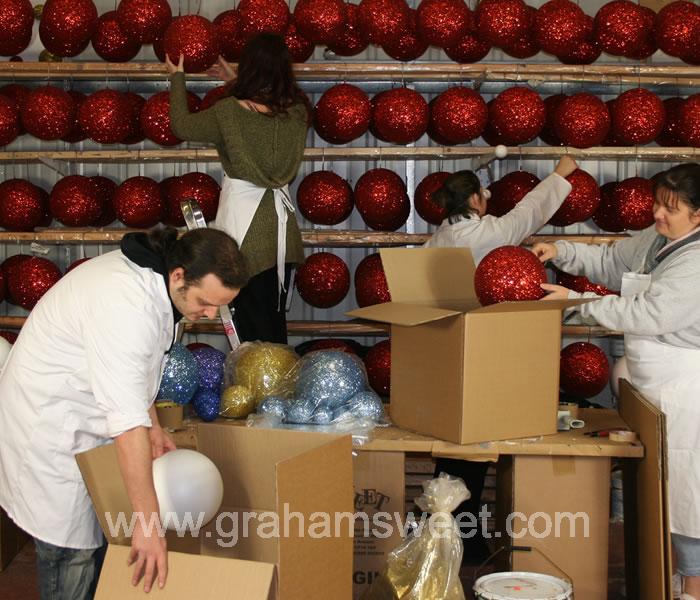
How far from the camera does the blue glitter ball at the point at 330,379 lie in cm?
264

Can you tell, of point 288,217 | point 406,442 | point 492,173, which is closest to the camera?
point 406,442

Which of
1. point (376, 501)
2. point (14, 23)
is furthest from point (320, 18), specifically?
point (376, 501)

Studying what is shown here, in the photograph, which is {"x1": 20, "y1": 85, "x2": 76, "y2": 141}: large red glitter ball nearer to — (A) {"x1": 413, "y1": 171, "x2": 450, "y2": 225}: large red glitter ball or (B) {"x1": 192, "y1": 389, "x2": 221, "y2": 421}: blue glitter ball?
(A) {"x1": 413, "y1": 171, "x2": 450, "y2": 225}: large red glitter ball

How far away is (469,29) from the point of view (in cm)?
391

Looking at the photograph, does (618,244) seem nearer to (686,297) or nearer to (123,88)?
(686,297)

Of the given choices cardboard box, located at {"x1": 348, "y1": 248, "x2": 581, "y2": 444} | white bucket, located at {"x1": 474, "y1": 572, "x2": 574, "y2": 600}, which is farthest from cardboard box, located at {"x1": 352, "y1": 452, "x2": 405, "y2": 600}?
white bucket, located at {"x1": 474, "y1": 572, "x2": 574, "y2": 600}

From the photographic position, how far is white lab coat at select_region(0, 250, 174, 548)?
1.89m

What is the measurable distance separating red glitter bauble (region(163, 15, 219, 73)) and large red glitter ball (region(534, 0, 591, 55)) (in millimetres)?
1378

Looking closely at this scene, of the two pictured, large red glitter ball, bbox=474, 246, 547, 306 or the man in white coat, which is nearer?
the man in white coat

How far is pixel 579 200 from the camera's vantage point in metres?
3.96

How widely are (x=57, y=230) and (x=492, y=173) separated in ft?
6.71

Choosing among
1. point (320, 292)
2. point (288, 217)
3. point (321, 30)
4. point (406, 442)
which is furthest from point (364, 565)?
point (321, 30)

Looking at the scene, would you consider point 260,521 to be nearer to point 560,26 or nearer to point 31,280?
point 31,280

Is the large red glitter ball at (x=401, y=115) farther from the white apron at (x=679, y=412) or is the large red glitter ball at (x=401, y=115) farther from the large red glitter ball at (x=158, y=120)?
the white apron at (x=679, y=412)
